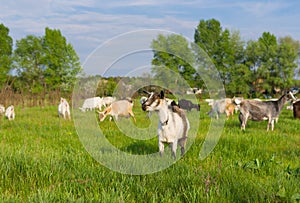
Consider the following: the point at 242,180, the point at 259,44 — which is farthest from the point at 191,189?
the point at 259,44

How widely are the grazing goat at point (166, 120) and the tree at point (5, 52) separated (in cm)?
4710

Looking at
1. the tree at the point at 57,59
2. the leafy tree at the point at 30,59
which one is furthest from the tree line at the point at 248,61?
the leafy tree at the point at 30,59

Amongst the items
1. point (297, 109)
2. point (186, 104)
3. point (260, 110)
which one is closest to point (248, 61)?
point (297, 109)

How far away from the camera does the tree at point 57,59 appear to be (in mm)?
49969

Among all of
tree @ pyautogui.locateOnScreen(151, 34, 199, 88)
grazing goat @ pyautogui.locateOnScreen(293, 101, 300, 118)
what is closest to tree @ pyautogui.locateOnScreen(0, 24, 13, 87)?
grazing goat @ pyautogui.locateOnScreen(293, 101, 300, 118)

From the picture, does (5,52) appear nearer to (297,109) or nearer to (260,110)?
(297,109)

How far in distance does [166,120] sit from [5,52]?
5036 centimetres

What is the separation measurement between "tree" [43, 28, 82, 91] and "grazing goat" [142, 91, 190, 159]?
43676 mm

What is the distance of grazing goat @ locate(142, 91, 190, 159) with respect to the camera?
19.2 ft

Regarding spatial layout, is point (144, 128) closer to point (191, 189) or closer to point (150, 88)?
point (150, 88)

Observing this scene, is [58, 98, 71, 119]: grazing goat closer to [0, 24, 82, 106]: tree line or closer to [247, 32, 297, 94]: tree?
[0, 24, 82, 106]: tree line

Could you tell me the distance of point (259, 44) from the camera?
56625mm

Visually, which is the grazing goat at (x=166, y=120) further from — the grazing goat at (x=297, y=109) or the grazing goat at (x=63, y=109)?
the grazing goat at (x=297, y=109)

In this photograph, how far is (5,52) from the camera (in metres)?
50.5
